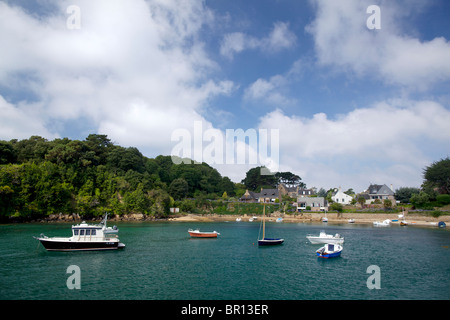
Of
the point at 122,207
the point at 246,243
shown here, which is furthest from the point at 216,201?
the point at 246,243

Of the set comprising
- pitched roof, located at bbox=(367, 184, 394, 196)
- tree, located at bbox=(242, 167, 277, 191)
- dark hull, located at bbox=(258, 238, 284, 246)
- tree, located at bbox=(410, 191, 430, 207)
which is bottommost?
dark hull, located at bbox=(258, 238, 284, 246)

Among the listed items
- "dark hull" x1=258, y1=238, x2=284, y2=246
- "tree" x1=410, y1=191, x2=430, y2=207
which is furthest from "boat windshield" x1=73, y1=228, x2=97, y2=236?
"tree" x1=410, y1=191, x2=430, y2=207

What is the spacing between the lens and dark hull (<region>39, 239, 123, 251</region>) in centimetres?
3638

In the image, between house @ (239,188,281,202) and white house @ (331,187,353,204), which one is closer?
white house @ (331,187,353,204)

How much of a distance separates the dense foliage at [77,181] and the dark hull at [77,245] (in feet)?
152

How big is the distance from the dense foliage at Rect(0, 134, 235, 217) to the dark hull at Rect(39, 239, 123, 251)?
46402 millimetres

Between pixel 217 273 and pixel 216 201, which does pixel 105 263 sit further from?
pixel 216 201

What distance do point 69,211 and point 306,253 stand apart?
7663cm

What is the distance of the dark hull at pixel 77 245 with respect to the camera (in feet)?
119

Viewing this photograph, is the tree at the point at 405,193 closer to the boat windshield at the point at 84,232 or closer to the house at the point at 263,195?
the house at the point at 263,195

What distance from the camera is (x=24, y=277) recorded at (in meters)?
25.0

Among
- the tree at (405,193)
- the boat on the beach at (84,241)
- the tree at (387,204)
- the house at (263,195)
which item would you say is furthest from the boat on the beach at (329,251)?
the house at (263,195)

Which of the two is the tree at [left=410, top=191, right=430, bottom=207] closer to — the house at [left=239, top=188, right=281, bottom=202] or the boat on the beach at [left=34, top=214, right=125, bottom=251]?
the house at [left=239, top=188, right=281, bottom=202]
